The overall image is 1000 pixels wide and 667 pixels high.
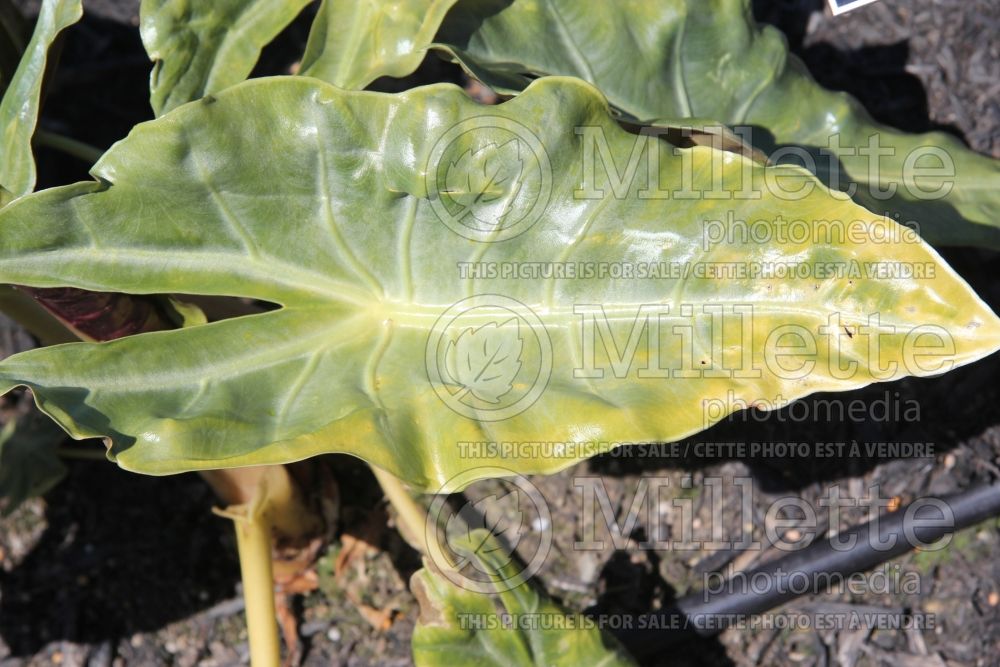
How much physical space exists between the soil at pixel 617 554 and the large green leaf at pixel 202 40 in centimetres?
79

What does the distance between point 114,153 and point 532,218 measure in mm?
503

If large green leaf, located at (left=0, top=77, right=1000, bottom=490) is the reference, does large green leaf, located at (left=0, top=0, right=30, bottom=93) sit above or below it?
above

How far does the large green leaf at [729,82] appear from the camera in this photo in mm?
1308

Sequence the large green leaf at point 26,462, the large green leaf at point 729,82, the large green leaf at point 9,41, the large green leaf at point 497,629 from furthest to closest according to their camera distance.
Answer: the large green leaf at point 26,462 → the large green leaf at point 9,41 → the large green leaf at point 729,82 → the large green leaf at point 497,629

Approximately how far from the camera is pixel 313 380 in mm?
1165

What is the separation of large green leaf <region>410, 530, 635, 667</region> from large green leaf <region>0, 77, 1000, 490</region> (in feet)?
0.92

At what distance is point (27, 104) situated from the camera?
3.84ft

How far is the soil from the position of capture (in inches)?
63.5

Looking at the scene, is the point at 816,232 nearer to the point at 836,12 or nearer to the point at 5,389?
the point at 836,12
